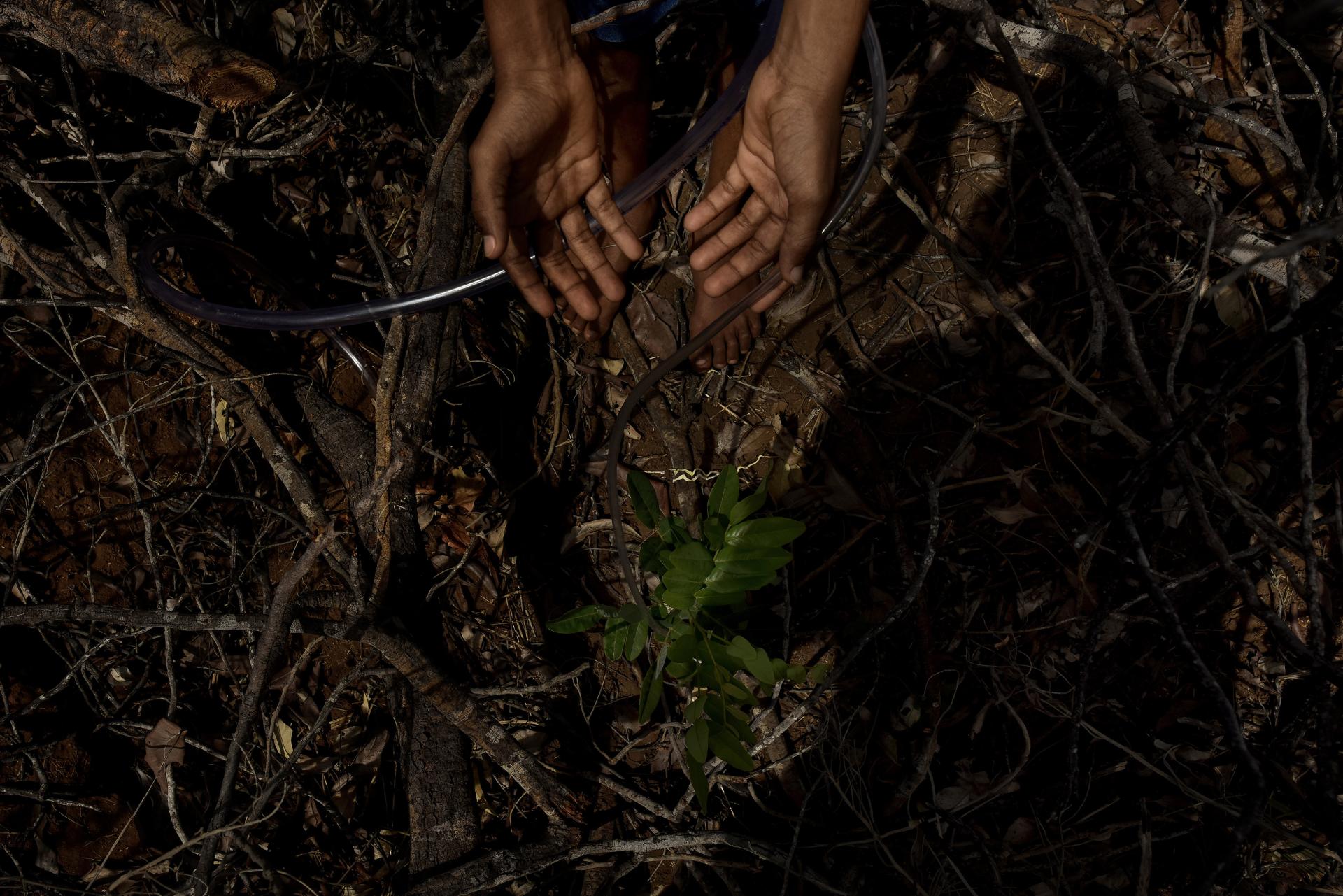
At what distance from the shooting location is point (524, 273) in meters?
1.89

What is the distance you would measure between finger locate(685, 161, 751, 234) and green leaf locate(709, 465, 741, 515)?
76 cm

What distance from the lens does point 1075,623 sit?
190 centimetres

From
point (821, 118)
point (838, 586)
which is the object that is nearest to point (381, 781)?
point (838, 586)

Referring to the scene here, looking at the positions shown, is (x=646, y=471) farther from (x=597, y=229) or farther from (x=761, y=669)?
(x=761, y=669)

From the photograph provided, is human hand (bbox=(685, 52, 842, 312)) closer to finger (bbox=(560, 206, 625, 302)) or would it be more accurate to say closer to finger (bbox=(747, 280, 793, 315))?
finger (bbox=(747, 280, 793, 315))

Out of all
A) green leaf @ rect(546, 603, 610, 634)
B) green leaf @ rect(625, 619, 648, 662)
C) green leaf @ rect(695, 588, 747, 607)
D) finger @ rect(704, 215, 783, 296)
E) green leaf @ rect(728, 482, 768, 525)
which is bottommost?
green leaf @ rect(625, 619, 648, 662)

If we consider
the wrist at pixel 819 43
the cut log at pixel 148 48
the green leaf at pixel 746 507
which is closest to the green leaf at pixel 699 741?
the green leaf at pixel 746 507

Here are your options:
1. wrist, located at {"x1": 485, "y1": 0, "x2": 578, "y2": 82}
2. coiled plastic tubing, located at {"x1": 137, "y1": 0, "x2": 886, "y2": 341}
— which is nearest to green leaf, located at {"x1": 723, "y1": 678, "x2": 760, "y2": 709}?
coiled plastic tubing, located at {"x1": 137, "y1": 0, "x2": 886, "y2": 341}

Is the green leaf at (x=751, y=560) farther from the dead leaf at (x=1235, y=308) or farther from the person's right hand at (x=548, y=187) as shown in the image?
the dead leaf at (x=1235, y=308)

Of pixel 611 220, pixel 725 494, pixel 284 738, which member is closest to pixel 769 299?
pixel 611 220

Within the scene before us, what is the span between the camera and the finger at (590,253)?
6.64 feet

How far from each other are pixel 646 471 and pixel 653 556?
0.60 m

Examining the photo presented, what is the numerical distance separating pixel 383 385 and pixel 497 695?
2.52 ft

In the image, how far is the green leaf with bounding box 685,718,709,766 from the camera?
1.44 metres
